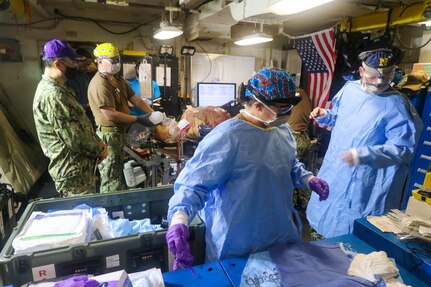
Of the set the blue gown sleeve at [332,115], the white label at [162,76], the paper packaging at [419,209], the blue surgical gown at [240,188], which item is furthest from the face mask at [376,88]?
the white label at [162,76]

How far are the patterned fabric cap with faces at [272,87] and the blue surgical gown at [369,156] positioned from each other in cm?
87

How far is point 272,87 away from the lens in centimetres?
128

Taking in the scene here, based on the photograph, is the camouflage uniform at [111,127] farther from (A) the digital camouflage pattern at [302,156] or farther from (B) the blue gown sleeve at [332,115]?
(A) the digital camouflage pattern at [302,156]

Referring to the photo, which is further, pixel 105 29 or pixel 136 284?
pixel 105 29

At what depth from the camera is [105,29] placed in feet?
17.0

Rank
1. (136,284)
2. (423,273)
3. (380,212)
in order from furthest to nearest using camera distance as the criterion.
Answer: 1. (380,212)
2. (423,273)
3. (136,284)

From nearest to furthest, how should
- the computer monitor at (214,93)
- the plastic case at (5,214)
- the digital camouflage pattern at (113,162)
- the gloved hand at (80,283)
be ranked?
the gloved hand at (80,283), the plastic case at (5,214), the digital camouflage pattern at (113,162), the computer monitor at (214,93)

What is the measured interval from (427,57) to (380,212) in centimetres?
346

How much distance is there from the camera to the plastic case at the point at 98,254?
1.13 meters

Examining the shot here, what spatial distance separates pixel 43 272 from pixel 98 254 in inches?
8.5

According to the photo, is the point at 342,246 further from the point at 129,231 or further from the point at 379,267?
the point at 129,231

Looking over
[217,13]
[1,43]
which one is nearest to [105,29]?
[1,43]

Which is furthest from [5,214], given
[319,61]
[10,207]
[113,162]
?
[319,61]

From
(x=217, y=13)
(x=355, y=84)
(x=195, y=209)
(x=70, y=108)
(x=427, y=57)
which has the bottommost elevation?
(x=195, y=209)
